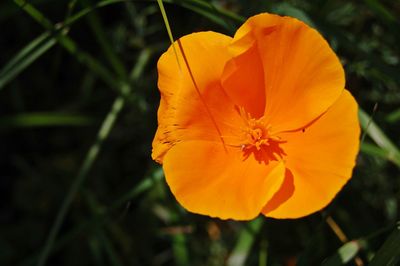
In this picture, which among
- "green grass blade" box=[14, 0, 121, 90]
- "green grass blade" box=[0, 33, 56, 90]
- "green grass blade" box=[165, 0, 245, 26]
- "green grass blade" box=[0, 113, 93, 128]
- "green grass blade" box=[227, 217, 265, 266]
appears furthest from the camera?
"green grass blade" box=[0, 113, 93, 128]

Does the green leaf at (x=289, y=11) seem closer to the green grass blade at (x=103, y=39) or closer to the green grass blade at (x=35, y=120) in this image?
the green grass blade at (x=103, y=39)

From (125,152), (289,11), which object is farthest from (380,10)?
(125,152)

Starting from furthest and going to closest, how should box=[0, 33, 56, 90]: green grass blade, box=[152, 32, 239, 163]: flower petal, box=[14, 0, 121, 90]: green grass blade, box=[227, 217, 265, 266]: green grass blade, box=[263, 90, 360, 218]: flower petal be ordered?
box=[227, 217, 265, 266]: green grass blade
box=[0, 33, 56, 90]: green grass blade
box=[14, 0, 121, 90]: green grass blade
box=[152, 32, 239, 163]: flower petal
box=[263, 90, 360, 218]: flower petal

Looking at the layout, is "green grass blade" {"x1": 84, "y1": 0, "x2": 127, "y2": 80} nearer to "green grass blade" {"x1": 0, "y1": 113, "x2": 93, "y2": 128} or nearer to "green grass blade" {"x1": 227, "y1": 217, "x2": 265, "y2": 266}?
"green grass blade" {"x1": 0, "y1": 113, "x2": 93, "y2": 128}

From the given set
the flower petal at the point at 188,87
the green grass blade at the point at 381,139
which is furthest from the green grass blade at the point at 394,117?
the flower petal at the point at 188,87

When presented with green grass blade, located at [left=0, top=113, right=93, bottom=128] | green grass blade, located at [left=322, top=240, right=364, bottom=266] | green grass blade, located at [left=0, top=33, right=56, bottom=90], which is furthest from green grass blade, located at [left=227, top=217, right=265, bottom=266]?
green grass blade, located at [left=0, top=33, right=56, bottom=90]

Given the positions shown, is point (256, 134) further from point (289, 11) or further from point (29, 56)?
point (29, 56)
